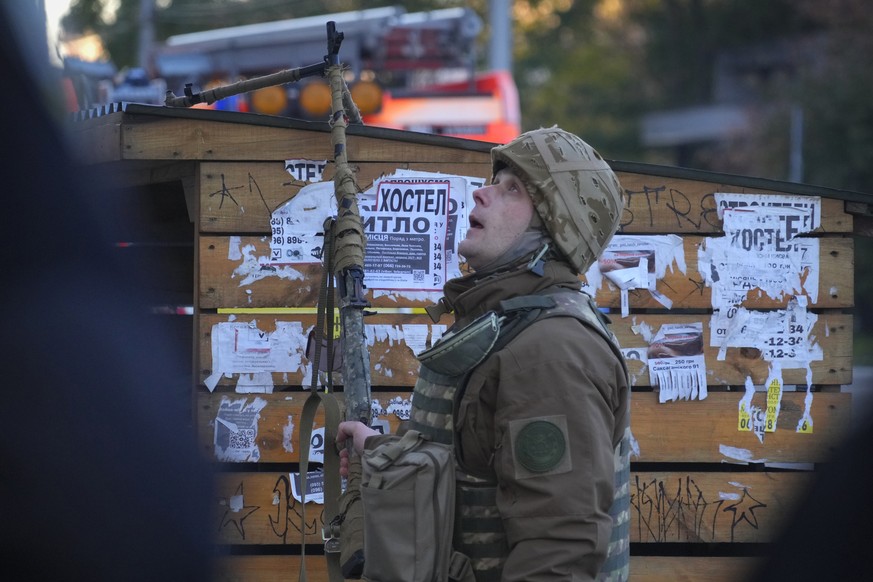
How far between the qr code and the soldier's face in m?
1.29

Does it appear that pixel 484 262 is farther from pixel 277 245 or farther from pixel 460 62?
pixel 460 62

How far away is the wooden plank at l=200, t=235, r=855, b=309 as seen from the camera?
11.5ft

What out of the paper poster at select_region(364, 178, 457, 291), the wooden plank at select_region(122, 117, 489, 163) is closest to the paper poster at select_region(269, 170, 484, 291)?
the paper poster at select_region(364, 178, 457, 291)

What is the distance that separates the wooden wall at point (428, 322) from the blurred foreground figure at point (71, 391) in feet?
7.23

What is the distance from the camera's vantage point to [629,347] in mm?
3549

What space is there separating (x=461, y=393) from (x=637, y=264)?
142cm

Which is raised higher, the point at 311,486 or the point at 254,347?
the point at 254,347

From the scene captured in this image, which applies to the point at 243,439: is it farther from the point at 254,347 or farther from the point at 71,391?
the point at 71,391

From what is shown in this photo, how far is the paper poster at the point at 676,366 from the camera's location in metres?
3.54


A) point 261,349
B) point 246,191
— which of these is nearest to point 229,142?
point 246,191

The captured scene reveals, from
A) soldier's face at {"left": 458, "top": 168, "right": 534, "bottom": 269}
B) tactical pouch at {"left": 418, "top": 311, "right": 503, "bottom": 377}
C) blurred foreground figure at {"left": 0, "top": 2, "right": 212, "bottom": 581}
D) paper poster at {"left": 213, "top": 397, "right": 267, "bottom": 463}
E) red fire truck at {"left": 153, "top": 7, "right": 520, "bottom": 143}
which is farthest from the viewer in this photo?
red fire truck at {"left": 153, "top": 7, "right": 520, "bottom": 143}

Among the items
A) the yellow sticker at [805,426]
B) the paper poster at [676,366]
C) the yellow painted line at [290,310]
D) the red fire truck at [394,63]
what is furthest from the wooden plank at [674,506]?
the red fire truck at [394,63]

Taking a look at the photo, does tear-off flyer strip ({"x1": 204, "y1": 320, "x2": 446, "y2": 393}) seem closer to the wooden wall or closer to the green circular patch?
the wooden wall

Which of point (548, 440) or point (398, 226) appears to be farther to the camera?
point (398, 226)
